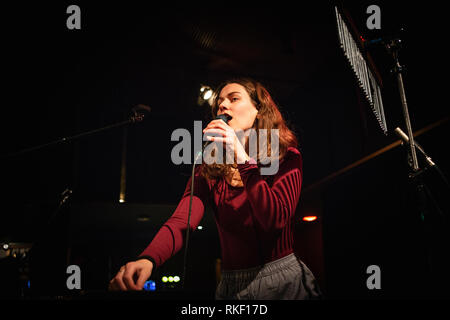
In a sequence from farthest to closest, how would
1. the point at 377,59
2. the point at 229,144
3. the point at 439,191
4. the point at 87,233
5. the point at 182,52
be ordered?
1. the point at 87,233
2. the point at 182,52
3. the point at 439,191
4. the point at 377,59
5. the point at 229,144

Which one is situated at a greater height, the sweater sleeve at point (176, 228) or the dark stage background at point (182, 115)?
the dark stage background at point (182, 115)

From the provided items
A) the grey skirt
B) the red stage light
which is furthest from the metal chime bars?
the red stage light

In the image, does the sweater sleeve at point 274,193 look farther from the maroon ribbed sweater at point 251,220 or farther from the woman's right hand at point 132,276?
the woman's right hand at point 132,276

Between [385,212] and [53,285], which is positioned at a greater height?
[385,212]

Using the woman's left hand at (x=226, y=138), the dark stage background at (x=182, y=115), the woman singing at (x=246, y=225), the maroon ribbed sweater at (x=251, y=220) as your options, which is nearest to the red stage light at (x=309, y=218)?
the dark stage background at (x=182, y=115)

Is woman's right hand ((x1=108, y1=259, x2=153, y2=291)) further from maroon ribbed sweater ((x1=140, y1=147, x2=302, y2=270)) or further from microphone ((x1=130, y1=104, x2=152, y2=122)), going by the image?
microphone ((x1=130, y1=104, x2=152, y2=122))

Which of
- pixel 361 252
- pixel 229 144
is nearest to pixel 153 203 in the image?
pixel 361 252

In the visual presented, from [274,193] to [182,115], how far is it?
142 inches

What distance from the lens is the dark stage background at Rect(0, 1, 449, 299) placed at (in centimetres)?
259

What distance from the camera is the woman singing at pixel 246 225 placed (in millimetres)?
1207

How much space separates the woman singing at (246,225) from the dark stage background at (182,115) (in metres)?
1.29

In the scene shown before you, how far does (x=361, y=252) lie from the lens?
3.45 meters

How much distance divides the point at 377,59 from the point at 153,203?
3.43 meters
